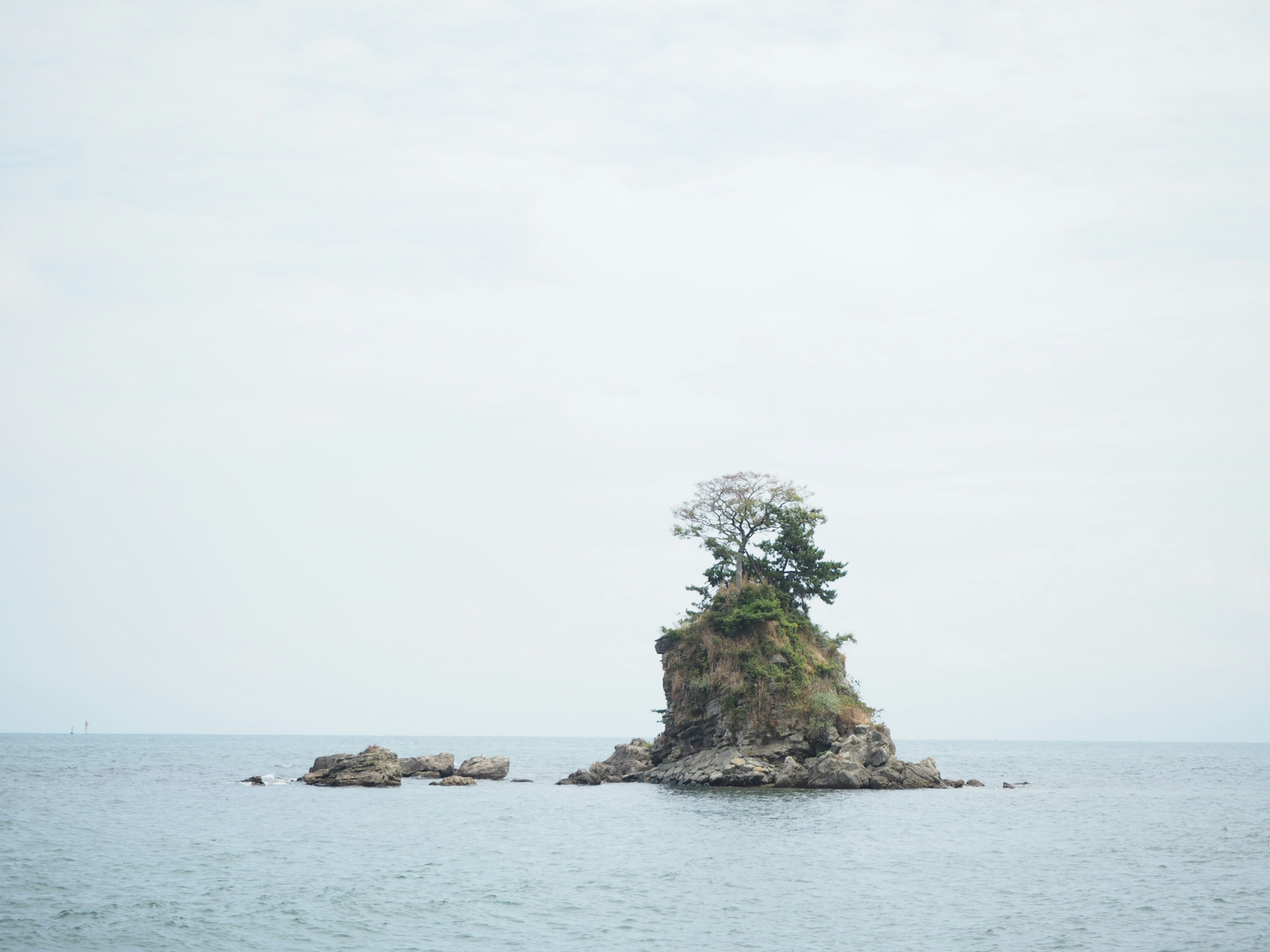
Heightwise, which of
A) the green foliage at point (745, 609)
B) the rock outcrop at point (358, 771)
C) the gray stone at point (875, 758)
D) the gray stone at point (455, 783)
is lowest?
the gray stone at point (455, 783)

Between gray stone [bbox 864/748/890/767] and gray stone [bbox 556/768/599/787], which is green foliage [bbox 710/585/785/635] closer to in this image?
gray stone [bbox 864/748/890/767]

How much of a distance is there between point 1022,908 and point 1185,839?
1925 centimetres

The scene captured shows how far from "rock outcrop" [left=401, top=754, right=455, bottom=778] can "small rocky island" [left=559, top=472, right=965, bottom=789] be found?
39.8ft

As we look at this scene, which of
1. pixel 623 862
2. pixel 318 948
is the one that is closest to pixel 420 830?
pixel 623 862

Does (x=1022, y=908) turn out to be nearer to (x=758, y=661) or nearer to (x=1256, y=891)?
(x=1256, y=891)

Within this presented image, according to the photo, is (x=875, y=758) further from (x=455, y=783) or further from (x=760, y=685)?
(x=455, y=783)

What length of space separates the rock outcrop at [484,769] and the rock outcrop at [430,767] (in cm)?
87

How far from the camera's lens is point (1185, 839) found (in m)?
44.1

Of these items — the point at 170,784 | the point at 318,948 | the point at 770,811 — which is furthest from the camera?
the point at 170,784

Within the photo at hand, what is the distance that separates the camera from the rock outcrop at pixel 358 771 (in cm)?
6581

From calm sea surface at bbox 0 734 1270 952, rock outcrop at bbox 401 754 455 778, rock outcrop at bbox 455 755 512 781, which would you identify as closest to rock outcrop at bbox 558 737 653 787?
calm sea surface at bbox 0 734 1270 952

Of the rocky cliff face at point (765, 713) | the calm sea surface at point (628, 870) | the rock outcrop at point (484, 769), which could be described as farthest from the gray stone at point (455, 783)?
the rocky cliff face at point (765, 713)

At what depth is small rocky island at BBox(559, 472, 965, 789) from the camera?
61250 millimetres

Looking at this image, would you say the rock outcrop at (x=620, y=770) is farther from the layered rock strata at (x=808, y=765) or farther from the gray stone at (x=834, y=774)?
the gray stone at (x=834, y=774)
